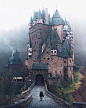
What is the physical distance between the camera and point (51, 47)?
40.0 metres

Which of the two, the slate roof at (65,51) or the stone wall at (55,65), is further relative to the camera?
the slate roof at (65,51)

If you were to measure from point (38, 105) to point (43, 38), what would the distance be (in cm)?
3315

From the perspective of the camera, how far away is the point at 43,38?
Answer: 47500 mm

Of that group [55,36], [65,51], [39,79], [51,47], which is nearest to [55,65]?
[51,47]

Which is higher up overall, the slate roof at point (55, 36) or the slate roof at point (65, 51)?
the slate roof at point (55, 36)

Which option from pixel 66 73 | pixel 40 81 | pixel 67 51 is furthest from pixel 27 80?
pixel 67 51

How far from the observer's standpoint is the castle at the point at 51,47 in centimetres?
3919

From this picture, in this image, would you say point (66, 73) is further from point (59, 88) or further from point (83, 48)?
point (83, 48)

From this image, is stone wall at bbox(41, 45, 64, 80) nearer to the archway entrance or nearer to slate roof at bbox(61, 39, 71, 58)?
slate roof at bbox(61, 39, 71, 58)

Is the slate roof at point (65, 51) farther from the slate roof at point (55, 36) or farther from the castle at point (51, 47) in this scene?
the slate roof at point (55, 36)

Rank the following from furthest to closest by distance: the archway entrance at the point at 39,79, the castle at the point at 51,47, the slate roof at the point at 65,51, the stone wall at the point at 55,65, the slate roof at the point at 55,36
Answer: the slate roof at the point at 55,36 < the slate roof at the point at 65,51 < the castle at the point at 51,47 < the stone wall at the point at 55,65 < the archway entrance at the point at 39,79

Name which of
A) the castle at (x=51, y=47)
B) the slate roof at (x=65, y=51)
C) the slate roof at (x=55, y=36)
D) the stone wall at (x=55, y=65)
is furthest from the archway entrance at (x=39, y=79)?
the slate roof at (x=55, y=36)

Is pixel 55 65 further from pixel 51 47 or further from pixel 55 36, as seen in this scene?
pixel 55 36

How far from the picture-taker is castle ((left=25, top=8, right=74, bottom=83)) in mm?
39188
